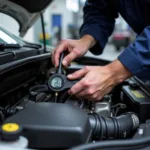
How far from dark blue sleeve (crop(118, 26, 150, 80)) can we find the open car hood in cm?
57

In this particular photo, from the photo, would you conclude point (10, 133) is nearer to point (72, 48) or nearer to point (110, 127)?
point (110, 127)

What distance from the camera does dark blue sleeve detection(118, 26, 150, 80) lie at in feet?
2.88

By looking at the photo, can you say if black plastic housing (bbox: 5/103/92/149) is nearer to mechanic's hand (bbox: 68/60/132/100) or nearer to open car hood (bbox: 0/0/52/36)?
mechanic's hand (bbox: 68/60/132/100)

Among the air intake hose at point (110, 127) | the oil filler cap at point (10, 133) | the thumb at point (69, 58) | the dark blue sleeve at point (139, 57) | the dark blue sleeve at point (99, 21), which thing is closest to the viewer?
the oil filler cap at point (10, 133)

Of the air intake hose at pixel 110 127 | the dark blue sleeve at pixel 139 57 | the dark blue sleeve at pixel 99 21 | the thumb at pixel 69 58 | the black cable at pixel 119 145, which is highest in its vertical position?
the dark blue sleeve at pixel 99 21

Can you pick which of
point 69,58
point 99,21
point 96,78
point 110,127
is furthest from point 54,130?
point 99,21

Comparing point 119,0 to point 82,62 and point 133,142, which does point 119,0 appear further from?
point 133,142

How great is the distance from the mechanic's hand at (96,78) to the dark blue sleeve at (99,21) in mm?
401

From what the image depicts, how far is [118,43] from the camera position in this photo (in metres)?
9.25

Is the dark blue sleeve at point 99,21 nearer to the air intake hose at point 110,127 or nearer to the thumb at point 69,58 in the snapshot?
the thumb at point 69,58

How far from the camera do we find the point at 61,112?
70 centimetres

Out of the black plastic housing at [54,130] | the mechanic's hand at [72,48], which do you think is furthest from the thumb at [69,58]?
the black plastic housing at [54,130]

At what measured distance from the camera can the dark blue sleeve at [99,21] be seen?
4.27 ft

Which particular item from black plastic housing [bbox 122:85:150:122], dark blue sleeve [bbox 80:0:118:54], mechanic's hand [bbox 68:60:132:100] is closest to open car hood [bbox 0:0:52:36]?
dark blue sleeve [bbox 80:0:118:54]
